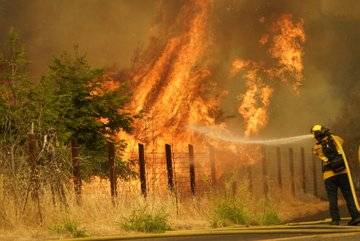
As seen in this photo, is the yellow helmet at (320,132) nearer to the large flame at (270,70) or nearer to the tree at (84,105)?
the tree at (84,105)

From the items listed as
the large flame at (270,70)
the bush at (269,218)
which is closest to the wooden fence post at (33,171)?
the bush at (269,218)

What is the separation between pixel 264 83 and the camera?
42.7 meters

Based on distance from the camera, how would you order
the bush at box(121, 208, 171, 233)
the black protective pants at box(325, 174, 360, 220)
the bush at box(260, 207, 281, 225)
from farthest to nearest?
the bush at box(260, 207, 281, 225) → the black protective pants at box(325, 174, 360, 220) → the bush at box(121, 208, 171, 233)

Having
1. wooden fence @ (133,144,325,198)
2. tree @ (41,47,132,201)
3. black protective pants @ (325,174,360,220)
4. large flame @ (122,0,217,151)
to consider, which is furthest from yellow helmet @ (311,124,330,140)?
large flame @ (122,0,217,151)

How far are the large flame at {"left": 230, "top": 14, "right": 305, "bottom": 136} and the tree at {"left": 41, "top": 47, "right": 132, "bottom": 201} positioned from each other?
1440 cm

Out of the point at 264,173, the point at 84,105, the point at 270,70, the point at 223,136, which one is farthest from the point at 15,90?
the point at 270,70

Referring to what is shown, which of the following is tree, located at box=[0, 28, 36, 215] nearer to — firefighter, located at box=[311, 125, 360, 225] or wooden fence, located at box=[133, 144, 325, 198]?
wooden fence, located at box=[133, 144, 325, 198]

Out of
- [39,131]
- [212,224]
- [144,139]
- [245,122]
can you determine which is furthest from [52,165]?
[245,122]

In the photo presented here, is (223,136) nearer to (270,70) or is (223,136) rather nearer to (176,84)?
(176,84)

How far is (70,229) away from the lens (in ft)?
47.0

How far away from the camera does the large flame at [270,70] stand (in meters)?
41.0

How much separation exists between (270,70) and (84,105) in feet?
63.2

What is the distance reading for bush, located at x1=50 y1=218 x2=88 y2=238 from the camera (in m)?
→ 14.1

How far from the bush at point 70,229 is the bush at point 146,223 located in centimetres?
114
